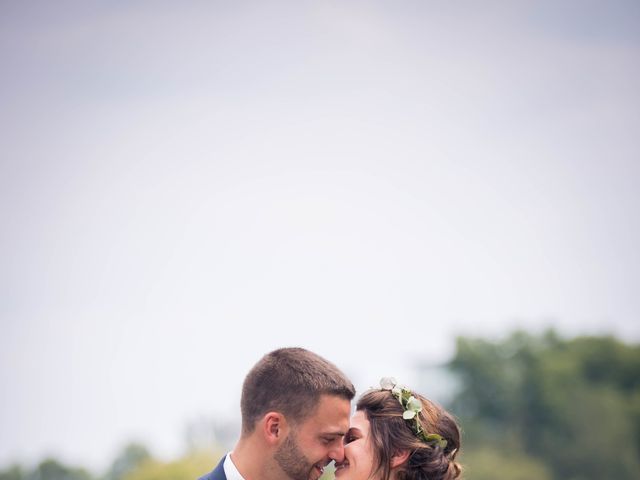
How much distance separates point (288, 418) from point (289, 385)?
271 millimetres

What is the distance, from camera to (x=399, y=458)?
30.7 ft

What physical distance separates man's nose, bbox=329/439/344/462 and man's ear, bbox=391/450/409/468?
47cm

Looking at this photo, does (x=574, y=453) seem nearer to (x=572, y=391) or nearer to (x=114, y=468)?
(x=572, y=391)

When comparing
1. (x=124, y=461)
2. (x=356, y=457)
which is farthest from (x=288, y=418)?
(x=124, y=461)

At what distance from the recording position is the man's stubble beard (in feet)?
28.5

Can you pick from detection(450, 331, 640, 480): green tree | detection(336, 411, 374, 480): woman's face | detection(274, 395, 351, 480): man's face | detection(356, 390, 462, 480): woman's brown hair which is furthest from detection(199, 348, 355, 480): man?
detection(450, 331, 640, 480): green tree

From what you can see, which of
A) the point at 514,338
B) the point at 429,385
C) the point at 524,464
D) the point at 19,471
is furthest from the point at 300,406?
the point at 19,471

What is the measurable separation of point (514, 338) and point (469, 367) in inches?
431

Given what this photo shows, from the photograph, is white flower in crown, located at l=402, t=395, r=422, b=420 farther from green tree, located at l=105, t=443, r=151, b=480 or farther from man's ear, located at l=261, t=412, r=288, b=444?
green tree, located at l=105, t=443, r=151, b=480

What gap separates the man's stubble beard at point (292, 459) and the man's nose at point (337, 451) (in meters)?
0.33

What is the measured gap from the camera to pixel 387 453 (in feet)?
30.7

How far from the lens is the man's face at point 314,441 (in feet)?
28.6

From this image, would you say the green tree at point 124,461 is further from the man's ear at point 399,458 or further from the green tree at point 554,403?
the man's ear at point 399,458

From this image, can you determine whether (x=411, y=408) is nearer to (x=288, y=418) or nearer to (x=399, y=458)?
(x=399, y=458)
